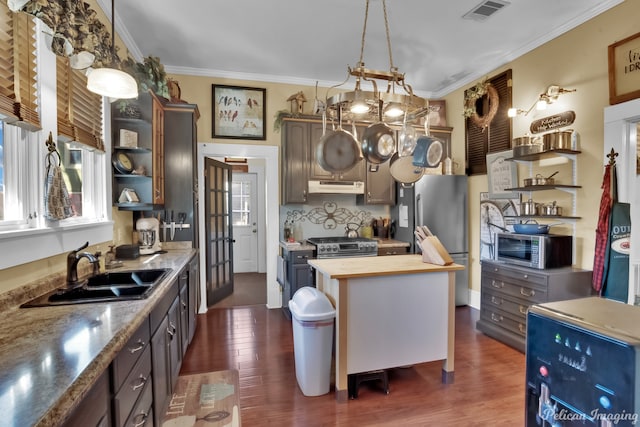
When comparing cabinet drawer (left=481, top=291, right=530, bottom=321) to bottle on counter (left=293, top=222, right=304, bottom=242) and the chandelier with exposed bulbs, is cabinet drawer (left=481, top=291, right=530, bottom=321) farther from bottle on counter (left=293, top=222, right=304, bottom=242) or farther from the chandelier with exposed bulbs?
bottle on counter (left=293, top=222, right=304, bottom=242)

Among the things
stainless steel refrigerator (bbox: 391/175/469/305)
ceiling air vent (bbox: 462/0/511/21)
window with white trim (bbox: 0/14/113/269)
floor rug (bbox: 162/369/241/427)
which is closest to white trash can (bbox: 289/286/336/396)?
floor rug (bbox: 162/369/241/427)

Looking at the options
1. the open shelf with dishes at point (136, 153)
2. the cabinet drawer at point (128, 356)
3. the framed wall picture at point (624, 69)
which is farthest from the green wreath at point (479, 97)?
the cabinet drawer at point (128, 356)

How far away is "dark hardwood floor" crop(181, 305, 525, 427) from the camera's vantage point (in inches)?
83.7

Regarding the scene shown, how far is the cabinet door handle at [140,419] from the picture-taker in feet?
4.54

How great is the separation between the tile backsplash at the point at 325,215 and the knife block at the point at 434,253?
6.82ft

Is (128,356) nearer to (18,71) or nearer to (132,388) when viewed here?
(132,388)

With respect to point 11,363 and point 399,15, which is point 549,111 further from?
point 11,363

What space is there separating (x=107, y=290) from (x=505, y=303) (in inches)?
135

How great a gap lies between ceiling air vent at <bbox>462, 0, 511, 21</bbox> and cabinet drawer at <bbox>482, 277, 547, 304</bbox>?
8.11 feet

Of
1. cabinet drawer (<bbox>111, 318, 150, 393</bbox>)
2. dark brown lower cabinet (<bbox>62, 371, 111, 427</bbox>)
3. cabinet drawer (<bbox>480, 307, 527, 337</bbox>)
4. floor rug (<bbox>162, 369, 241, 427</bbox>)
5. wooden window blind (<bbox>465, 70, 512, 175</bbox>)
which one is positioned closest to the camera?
dark brown lower cabinet (<bbox>62, 371, 111, 427</bbox>)

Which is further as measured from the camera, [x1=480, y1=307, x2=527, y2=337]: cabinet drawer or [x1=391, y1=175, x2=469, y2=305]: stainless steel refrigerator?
[x1=391, y1=175, x2=469, y2=305]: stainless steel refrigerator

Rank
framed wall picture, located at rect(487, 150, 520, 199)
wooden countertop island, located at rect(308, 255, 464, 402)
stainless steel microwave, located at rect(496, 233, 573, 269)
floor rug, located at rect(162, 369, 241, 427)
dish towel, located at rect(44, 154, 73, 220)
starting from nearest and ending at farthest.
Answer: dish towel, located at rect(44, 154, 73, 220), floor rug, located at rect(162, 369, 241, 427), wooden countertop island, located at rect(308, 255, 464, 402), stainless steel microwave, located at rect(496, 233, 573, 269), framed wall picture, located at rect(487, 150, 520, 199)

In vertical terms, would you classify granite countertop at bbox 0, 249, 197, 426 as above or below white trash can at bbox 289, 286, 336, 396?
above

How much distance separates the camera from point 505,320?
128 inches
